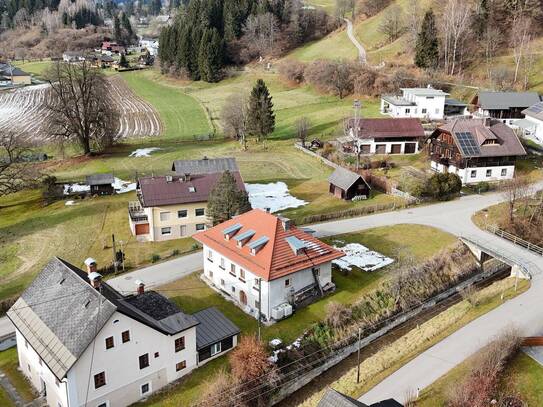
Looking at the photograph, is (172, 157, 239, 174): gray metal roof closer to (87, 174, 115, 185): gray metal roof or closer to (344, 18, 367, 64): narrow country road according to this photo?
(87, 174, 115, 185): gray metal roof

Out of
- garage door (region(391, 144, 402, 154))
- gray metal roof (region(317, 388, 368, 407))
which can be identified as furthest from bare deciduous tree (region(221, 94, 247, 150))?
gray metal roof (region(317, 388, 368, 407))

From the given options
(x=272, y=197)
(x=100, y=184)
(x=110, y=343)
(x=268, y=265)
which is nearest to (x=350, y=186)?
(x=272, y=197)

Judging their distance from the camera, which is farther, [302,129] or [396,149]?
[302,129]

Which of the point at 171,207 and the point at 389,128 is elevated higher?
the point at 389,128

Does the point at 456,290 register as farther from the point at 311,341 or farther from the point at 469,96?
the point at 469,96

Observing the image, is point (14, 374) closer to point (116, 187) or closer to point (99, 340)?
point (99, 340)

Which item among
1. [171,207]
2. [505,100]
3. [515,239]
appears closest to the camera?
[515,239]
